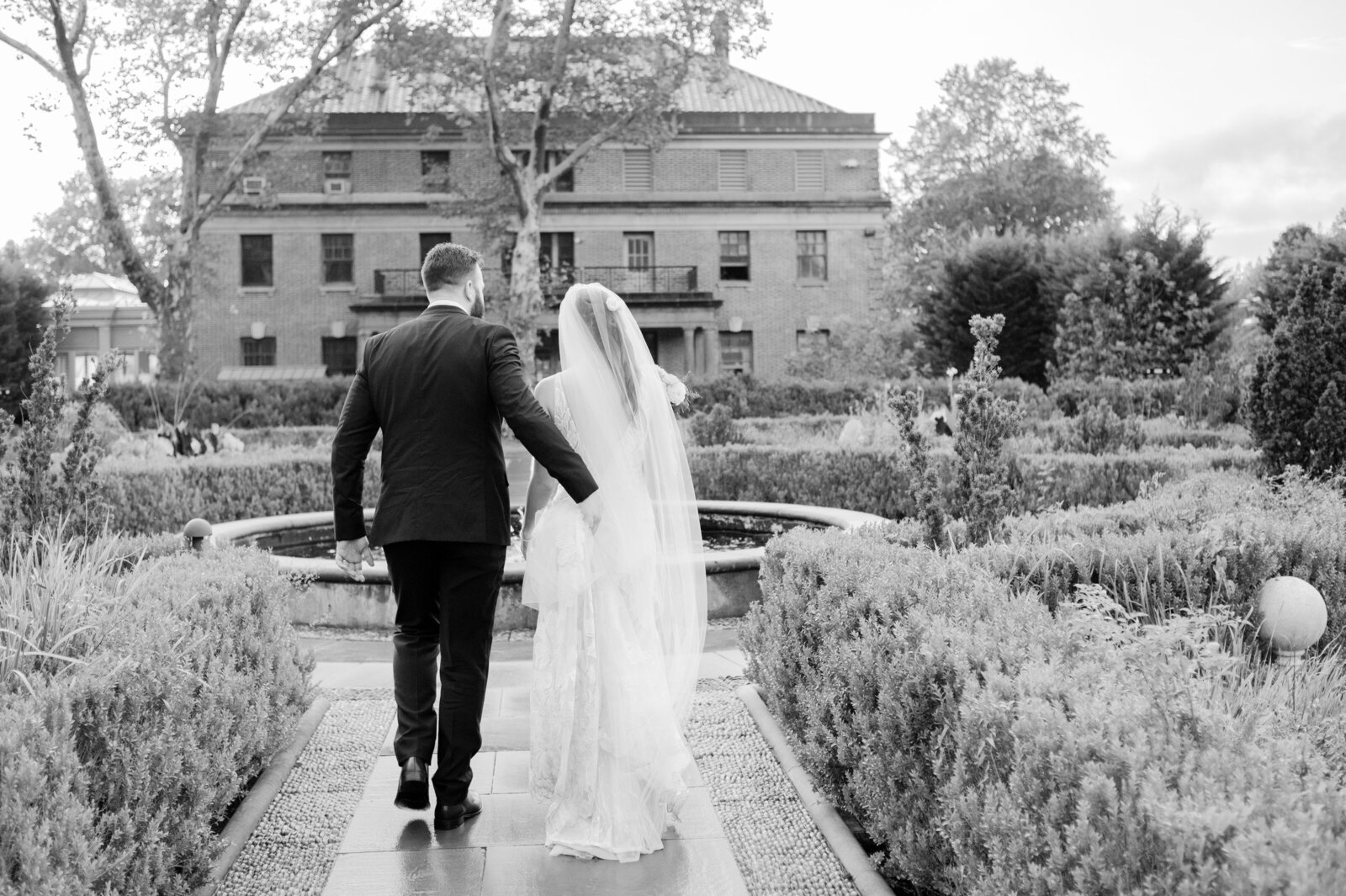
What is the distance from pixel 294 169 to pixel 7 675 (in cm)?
3170

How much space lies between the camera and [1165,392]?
67.9 ft

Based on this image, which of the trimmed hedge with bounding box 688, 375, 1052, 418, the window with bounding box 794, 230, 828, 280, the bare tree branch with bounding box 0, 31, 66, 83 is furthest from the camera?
the window with bounding box 794, 230, 828, 280

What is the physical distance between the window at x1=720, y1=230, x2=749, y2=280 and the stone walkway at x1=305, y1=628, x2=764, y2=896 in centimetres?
3350

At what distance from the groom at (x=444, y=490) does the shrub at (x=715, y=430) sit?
10.7 m

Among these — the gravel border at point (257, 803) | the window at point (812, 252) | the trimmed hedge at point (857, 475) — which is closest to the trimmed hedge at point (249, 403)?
the window at point (812, 252)

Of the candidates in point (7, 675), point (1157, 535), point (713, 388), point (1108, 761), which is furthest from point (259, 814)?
point (713, 388)

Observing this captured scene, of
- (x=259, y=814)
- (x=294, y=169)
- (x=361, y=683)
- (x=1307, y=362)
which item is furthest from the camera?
(x=294, y=169)

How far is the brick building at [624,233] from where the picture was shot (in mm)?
36219

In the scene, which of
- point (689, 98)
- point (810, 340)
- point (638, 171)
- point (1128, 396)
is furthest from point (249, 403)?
point (1128, 396)

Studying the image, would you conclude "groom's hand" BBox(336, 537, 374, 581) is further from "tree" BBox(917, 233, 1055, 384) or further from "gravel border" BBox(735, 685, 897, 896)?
"tree" BBox(917, 233, 1055, 384)

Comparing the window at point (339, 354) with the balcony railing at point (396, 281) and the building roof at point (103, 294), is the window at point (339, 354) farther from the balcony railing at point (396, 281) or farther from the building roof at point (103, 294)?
the building roof at point (103, 294)

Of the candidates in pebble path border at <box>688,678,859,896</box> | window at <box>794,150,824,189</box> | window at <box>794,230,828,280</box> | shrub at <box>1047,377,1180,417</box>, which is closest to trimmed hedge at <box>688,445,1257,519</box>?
pebble path border at <box>688,678,859,896</box>

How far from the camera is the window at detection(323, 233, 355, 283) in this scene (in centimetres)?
3678

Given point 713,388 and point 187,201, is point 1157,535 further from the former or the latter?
point 187,201
